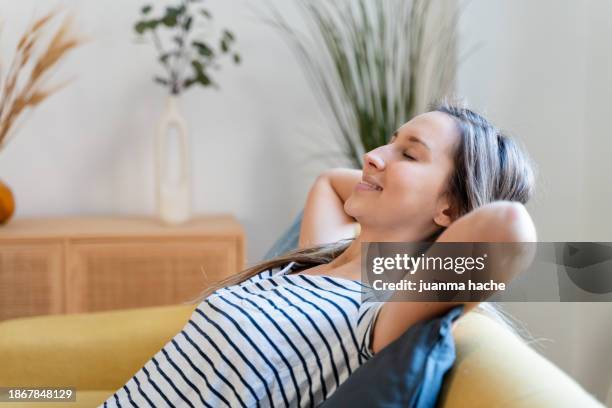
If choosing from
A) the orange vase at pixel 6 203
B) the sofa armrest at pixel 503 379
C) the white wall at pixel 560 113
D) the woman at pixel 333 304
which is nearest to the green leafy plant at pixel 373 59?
the white wall at pixel 560 113

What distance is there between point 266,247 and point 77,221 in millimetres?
758

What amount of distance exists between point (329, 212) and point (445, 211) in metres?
0.54

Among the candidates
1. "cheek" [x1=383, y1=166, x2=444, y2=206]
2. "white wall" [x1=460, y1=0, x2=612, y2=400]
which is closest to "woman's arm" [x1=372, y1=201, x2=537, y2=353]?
"cheek" [x1=383, y1=166, x2=444, y2=206]

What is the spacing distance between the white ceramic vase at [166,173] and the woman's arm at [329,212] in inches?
48.7

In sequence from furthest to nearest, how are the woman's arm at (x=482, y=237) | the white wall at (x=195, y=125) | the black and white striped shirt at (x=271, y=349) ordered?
the white wall at (x=195, y=125)
the black and white striped shirt at (x=271, y=349)
the woman's arm at (x=482, y=237)

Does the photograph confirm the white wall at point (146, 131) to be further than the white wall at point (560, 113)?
Yes

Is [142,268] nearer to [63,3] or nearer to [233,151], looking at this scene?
[233,151]

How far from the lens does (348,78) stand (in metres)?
3.22

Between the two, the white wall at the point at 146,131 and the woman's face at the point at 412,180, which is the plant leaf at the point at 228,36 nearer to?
the white wall at the point at 146,131

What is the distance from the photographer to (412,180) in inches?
59.7

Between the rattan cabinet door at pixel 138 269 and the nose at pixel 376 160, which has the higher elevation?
the nose at pixel 376 160

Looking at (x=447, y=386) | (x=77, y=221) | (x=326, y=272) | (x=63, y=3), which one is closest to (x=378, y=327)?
(x=447, y=386)

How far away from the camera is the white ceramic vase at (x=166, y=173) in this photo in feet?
10.6

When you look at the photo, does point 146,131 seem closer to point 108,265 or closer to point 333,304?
point 108,265
